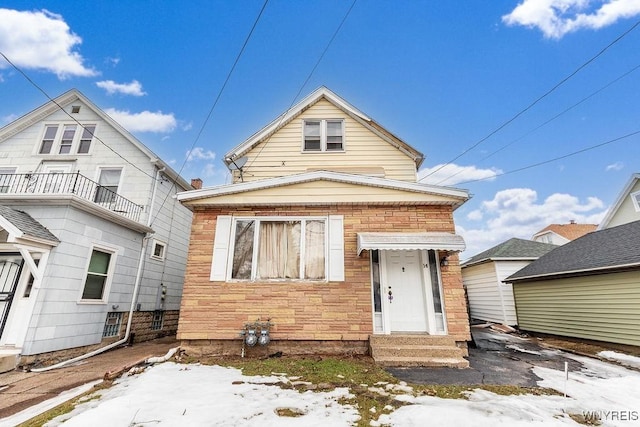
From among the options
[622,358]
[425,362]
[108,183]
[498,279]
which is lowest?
[622,358]

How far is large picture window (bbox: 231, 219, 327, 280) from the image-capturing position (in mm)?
6809

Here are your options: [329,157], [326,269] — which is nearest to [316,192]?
[326,269]

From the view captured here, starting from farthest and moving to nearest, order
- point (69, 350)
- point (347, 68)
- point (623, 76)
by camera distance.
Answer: point (347, 68) < point (623, 76) < point (69, 350)

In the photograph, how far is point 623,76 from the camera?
313 inches

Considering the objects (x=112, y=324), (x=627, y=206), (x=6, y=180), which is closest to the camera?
(x=112, y=324)

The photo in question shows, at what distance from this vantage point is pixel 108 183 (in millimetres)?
11047

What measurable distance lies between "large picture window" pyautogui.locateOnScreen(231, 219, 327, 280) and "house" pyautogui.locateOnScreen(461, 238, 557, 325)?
11070 millimetres

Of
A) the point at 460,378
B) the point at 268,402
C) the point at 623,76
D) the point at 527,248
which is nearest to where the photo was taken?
the point at 268,402

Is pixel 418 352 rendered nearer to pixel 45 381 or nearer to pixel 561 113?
pixel 45 381

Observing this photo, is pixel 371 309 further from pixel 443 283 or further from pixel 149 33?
pixel 149 33

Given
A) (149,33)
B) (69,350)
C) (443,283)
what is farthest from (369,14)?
(69,350)

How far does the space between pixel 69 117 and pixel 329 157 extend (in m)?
11.7

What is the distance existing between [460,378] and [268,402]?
3.42 meters

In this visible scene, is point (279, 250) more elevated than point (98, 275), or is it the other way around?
point (279, 250)
